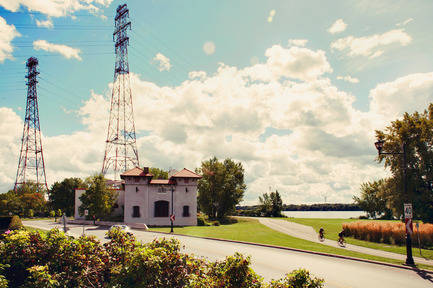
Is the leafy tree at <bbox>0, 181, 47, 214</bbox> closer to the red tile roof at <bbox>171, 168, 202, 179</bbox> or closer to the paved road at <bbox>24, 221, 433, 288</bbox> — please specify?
the red tile roof at <bbox>171, 168, 202, 179</bbox>

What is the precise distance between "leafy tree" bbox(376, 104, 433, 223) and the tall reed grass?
671 centimetres

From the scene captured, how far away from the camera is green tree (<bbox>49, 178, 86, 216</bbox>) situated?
3017 inches

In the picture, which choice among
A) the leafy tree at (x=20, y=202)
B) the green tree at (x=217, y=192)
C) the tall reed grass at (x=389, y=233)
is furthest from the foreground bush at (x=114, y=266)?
the leafy tree at (x=20, y=202)

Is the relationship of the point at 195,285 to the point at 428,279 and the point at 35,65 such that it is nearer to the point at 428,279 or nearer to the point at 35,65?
the point at 428,279

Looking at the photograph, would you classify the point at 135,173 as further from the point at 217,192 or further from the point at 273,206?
the point at 273,206

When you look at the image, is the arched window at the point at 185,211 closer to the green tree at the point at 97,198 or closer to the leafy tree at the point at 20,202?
the green tree at the point at 97,198

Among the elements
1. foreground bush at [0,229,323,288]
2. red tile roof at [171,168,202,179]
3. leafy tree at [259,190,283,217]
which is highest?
red tile roof at [171,168,202,179]

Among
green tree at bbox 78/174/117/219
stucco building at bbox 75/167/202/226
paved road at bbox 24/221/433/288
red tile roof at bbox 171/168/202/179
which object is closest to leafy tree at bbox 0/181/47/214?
stucco building at bbox 75/167/202/226

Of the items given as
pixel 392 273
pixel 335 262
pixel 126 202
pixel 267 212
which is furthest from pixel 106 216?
pixel 267 212

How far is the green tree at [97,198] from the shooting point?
4420cm

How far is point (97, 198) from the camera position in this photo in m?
44.3

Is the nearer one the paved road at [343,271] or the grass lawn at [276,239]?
the paved road at [343,271]

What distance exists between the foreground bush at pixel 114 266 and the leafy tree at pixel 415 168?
123ft

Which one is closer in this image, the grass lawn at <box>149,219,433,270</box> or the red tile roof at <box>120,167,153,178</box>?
the grass lawn at <box>149,219,433,270</box>
